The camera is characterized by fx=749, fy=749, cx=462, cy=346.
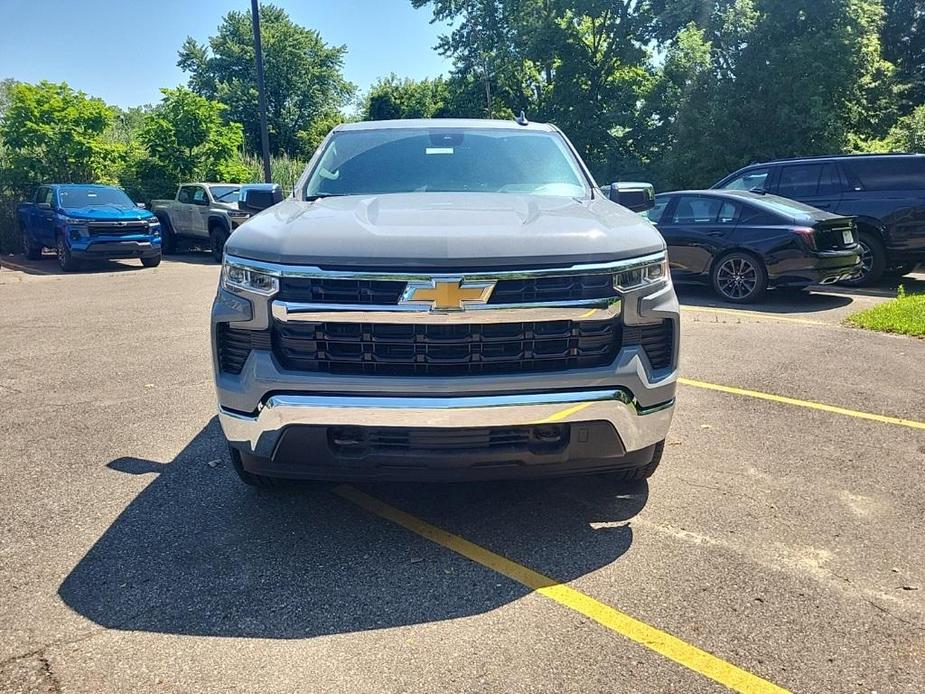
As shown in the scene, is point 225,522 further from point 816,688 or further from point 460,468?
point 816,688

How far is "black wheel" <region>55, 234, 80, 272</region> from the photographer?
15.7m

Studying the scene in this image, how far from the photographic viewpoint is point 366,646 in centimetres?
263

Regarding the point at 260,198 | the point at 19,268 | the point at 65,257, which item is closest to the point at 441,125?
the point at 260,198

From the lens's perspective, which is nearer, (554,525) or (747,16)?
(554,525)

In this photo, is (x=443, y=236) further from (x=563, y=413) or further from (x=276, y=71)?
(x=276, y=71)

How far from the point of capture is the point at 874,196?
11.1 m

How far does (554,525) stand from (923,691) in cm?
159

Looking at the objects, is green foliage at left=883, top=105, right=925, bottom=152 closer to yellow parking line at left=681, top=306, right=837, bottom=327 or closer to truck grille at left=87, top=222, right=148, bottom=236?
yellow parking line at left=681, top=306, right=837, bottom=327

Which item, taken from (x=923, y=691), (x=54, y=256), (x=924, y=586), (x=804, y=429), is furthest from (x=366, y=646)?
(x=54, y=256)

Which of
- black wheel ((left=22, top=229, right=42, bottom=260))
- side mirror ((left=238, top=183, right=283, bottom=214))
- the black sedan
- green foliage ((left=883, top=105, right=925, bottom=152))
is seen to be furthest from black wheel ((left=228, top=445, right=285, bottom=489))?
green foliage ((left=883, top=105, right=925, bottom=152))

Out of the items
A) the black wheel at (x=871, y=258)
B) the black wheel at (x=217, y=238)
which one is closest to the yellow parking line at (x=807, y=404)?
the black wheel at (x=871, y=258)

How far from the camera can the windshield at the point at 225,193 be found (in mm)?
17875

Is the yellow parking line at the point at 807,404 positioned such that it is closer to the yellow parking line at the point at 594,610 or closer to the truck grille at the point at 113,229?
the yellow parking line at the point at 594,610

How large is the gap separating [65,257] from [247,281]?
14.8 meters
